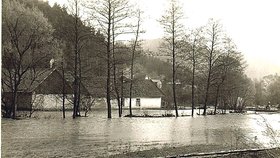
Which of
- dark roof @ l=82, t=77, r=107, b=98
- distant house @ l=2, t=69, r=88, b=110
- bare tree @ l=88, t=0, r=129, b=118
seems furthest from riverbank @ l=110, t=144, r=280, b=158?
dark roof @ l=82, t=77, r=107, b=98

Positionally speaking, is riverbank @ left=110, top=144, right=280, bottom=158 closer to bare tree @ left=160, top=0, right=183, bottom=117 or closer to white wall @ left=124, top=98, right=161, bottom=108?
bare tree @ left=160, top=0, right=183, bottom=117

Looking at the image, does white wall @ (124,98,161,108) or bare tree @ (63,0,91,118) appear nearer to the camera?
bare tree @ (63,0,91,118)

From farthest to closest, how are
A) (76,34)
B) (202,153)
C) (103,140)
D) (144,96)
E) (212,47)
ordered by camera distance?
1. (144,96)
2. (212,47)
3. (76,34)
4. (103,140)
5. (202,153)

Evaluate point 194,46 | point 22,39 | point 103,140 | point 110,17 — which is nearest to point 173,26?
point 194,46

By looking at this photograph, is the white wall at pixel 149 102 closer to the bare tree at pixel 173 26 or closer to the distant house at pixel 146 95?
the distant house at pixel 146 95

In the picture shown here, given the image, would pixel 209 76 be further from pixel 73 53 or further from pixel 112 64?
pixel 73 53

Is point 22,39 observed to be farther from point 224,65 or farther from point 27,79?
point 224,65

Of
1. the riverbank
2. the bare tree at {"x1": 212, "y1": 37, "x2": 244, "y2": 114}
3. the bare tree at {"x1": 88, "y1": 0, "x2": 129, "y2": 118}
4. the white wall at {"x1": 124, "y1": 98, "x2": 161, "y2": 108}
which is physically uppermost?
the bare tree at {"x1": 88, "y1": 0, "x2": 129, "y2": 118}

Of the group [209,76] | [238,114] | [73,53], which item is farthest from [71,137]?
[209,76]

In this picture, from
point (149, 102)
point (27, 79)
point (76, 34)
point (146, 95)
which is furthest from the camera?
point (149, 102)
